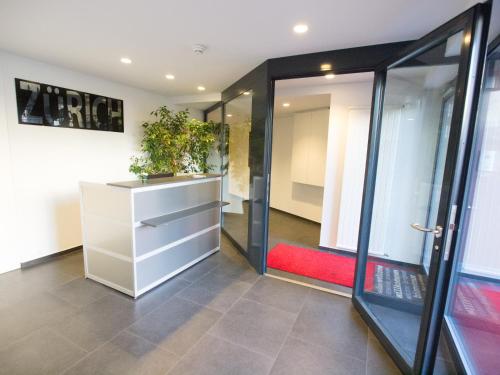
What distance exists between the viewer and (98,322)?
218 centimetres

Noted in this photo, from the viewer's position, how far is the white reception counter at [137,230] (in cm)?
247

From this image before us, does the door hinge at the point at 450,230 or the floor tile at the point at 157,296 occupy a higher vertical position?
the door hinge at the point at 450,230

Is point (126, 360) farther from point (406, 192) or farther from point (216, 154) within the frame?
point (216, 154)

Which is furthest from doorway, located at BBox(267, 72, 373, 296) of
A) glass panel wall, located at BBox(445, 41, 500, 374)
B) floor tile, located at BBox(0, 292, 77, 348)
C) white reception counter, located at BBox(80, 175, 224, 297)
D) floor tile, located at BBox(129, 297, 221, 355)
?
floor tile, located at BBox(0, 292, 77, 348)

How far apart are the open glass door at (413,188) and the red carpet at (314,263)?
61 centimetres

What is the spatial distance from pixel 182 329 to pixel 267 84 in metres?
2.67

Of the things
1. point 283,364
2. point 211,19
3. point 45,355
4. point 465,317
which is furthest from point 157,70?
point 465,317

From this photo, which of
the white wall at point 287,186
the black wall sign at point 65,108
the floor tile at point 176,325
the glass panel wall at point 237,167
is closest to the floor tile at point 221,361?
the floor tile at point 176,325

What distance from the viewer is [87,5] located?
1809 millimetres

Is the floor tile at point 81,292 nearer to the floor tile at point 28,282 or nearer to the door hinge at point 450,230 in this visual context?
the floor tile at point 28,282

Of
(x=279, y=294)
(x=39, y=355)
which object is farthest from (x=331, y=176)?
(x=39, y=355)

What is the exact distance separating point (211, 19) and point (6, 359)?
296cm

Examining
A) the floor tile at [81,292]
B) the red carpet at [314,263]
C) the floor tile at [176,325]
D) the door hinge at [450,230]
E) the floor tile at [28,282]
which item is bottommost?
the floor tile at [28,282]

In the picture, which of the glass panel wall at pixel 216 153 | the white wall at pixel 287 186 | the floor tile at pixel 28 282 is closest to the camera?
the floor tile at pixel 28 282
